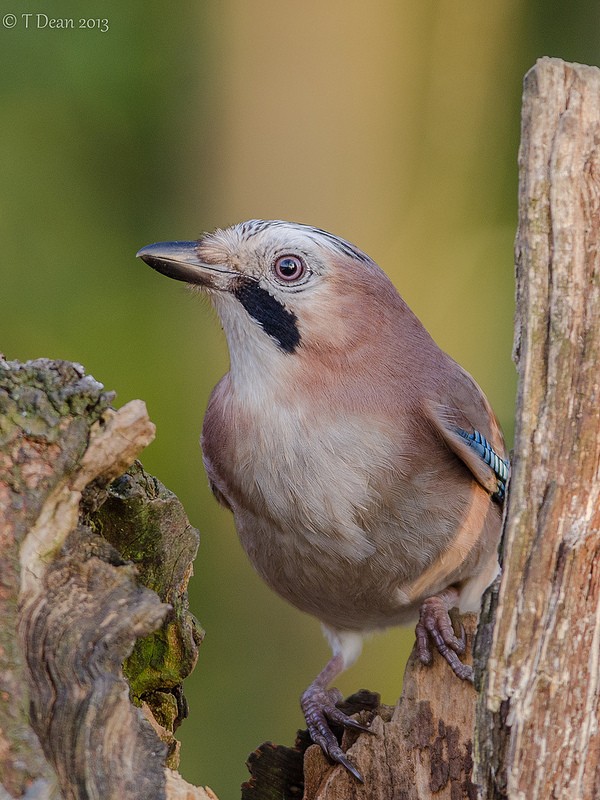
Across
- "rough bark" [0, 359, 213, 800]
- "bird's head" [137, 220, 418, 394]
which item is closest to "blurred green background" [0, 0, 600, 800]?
"bird's head" [137, 220, 418, 394]

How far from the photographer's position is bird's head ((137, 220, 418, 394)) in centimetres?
318

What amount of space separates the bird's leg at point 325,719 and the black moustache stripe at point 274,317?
3.64ft

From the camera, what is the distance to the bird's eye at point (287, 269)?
3223 millimetres

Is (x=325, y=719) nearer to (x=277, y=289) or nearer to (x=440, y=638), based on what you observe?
(x=440, y=638)

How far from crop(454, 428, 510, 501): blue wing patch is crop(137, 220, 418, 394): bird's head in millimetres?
437

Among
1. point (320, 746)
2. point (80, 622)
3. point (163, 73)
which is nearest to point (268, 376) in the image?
point (320, 746)

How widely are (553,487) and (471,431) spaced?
4.58 ft

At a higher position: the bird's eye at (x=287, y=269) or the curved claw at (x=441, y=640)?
the bird's eye at (x=287, y=269)

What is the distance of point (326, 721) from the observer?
3158 millimetres

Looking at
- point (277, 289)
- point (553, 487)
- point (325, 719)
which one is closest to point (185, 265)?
point (277, 289)

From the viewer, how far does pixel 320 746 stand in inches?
111

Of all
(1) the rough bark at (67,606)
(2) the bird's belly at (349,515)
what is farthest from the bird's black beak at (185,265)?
(1) the rough bark at (67,606)

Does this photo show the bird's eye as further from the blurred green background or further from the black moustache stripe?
the blurred green background

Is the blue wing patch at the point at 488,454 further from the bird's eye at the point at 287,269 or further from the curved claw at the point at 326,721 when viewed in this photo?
the curved claw at the point at 326,721
